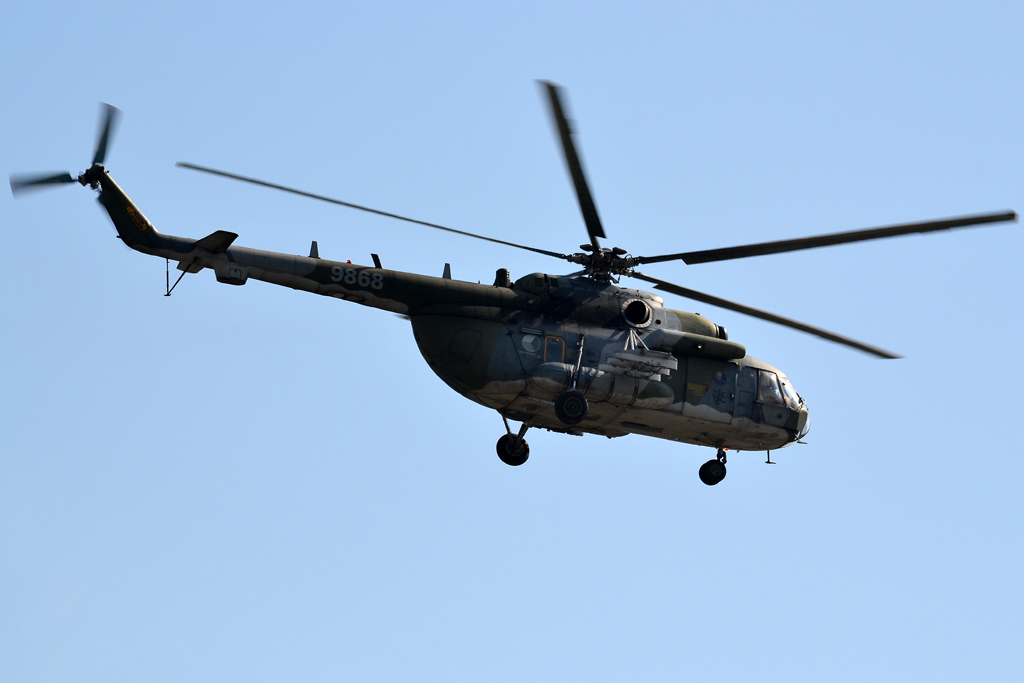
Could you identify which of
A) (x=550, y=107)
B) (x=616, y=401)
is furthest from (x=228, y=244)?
(x=616, y=401)

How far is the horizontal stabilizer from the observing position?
23.7m

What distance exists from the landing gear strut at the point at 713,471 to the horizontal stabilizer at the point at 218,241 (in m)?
12.0

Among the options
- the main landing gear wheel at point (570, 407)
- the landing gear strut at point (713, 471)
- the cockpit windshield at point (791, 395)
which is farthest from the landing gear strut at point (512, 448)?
the cockpit windshield at point (791, 395)

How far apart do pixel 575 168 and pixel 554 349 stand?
4.24 metres

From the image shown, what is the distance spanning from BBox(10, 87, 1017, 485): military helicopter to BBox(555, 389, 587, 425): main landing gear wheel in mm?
27

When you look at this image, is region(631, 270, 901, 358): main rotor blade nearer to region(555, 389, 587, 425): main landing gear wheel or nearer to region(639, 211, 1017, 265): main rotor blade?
region(639, 211, 1017, 265): main rotor blade

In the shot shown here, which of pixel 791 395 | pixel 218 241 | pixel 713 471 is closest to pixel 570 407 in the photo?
pixel 713 471

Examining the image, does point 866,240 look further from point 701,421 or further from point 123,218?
point 123,218

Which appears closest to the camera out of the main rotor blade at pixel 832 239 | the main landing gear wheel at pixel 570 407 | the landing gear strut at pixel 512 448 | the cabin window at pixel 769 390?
the main rotor blade at pixel 832 239

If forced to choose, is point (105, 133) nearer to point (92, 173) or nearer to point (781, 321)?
point (92, 173)

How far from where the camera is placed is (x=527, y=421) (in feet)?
86.0

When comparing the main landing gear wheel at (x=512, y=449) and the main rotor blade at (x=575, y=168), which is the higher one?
the main rotor blade at (x=575, y=168)

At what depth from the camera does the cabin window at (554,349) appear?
1000 inches

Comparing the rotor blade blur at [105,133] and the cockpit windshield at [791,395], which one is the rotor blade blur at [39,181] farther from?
the cockpit windshield at [791,395]
